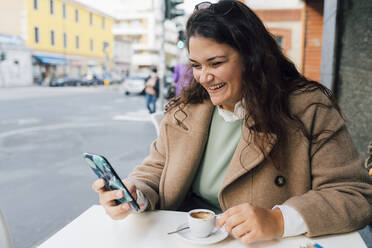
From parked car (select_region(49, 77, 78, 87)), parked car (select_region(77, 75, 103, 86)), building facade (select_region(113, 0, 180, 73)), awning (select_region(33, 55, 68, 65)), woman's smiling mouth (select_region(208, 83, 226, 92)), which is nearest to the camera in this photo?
woman's smiling mouth (select_region(208, 83, 226, 92))

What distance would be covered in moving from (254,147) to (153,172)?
0.59 m

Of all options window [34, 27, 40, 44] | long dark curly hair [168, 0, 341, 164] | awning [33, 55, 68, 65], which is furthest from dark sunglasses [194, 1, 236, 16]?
awning [33, 55, 68, 65]

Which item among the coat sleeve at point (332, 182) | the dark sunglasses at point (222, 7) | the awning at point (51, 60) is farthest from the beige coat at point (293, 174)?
the awning at point (51, 60)

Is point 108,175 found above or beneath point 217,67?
beneath

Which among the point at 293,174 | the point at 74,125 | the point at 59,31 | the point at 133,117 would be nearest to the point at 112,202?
the point at 293,174

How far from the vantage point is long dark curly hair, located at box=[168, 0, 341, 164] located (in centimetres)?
156

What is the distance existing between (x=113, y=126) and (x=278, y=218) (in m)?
8.61

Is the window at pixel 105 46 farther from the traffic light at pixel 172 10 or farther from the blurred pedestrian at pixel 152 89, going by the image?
the traffic light at pixel 172 10

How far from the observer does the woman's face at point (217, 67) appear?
1592 mm

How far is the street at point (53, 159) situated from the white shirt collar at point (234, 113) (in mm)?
2276

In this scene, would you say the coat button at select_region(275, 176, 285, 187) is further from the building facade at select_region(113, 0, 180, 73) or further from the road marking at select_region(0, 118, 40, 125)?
the building facade at select_region(113, 0, 180, 73)

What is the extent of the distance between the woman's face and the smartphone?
603 millimetres

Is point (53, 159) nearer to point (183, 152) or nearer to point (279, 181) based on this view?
point (183, 152)

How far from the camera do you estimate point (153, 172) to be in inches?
74.0
